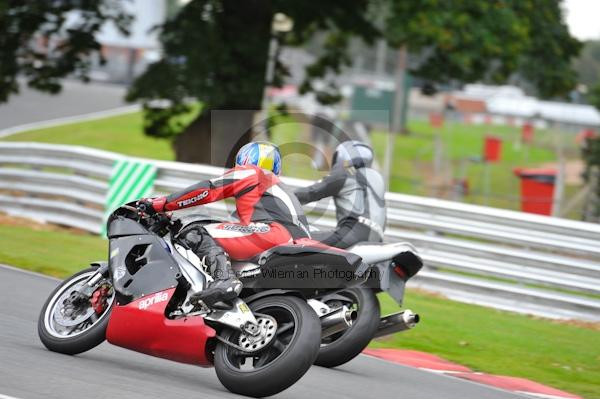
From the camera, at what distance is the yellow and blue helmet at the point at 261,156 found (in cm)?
702

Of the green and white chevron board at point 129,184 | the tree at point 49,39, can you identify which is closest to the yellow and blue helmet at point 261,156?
the green and white chevron board at point 129,184

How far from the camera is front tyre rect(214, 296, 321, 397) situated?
6.28 meters

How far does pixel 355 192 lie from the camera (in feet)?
31.0

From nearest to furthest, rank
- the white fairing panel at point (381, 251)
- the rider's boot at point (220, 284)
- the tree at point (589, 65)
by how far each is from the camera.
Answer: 1. the rider's boot at point (220, 284)
2. the white fairing panel at point (381, 251)
3. the tree at point (589, 65)

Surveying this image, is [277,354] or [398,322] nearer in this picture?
[277,354]

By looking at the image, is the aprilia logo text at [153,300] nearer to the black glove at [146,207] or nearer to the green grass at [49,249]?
the black glove at [146,207]

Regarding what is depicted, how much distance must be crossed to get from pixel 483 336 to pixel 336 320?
4099 millimetres

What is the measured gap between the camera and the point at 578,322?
1225cm

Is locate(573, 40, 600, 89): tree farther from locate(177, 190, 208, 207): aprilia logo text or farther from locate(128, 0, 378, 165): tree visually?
locate(177, 190, 208, 207): aprilia logo text

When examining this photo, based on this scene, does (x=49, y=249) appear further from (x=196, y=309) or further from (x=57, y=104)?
(x=57, y=104)

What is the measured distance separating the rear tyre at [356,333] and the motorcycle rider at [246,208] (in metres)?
1.07

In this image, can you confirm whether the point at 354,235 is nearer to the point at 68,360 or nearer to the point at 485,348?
the point at 485,348

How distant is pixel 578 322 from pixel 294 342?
6.80 metres

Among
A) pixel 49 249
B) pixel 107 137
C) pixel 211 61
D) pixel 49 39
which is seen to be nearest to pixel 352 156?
pixel 49 249
